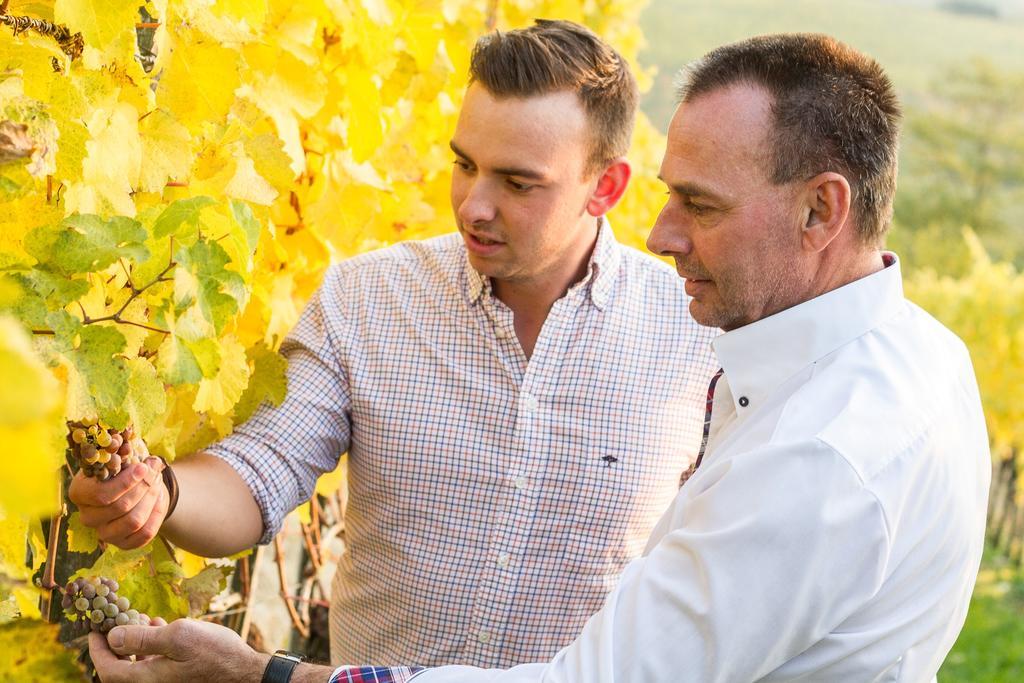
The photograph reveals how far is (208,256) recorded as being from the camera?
49.5 inches

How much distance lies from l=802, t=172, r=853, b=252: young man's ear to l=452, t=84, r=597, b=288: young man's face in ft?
1.94

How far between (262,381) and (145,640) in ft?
1.76

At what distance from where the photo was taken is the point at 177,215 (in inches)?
49.1

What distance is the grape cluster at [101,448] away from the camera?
4.55ft

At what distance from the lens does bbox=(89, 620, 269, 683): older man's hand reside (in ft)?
4.81

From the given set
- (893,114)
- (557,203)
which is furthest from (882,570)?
(557,203)

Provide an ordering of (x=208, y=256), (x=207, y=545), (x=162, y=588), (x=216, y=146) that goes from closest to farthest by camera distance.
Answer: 1. (x=208, y=256)
2. (x=216, y=146)
3. (x=162, y=588)
4. (x=207, y=545)

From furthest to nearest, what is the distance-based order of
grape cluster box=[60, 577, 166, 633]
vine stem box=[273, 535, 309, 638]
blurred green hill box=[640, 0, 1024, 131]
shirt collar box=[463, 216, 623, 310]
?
blurred green hill box=[640, 0, 1024, 131]
vine stem box=[273, 535, 309, 638]
shirt collar box=[463, 216, 623, 310]
grape cluster box=[60, 577, 166, 633]

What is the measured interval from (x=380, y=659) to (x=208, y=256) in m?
1.13

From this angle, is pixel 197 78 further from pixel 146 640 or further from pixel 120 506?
pixel 146 640

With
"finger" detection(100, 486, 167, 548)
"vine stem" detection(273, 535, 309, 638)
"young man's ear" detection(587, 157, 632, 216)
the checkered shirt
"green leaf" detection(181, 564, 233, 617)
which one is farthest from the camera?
"vine stem" detection(273, 535, 309, 638)

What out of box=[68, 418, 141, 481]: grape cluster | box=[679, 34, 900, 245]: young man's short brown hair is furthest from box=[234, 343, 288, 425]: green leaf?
box=[679, 34, 900, 245]: young man's short brown hair

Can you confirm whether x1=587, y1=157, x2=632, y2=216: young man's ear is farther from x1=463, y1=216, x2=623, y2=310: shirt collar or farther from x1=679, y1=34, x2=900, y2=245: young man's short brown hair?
x1=679, y1=34, x2=900, y2=245: young man's short brown hair

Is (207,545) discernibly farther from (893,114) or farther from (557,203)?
(893,114)
